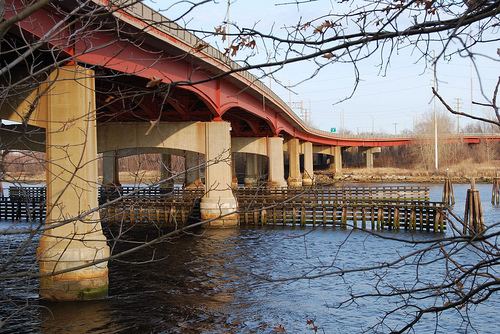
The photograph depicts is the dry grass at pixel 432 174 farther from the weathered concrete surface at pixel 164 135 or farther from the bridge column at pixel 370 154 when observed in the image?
the weathered concrete surface at pixel 164 135

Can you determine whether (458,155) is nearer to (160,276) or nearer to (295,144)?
(295,144)

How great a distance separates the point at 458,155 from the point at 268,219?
79.2 m

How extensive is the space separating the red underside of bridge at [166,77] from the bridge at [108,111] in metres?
0.07

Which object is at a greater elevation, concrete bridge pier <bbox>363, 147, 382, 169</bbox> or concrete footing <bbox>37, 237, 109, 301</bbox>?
concrete bridge pier <bbox>363, 147, 382, 169</bbox>

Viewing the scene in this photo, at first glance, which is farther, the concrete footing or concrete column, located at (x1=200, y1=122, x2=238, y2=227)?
concrete column, located at (x1=200, y1=122, x2=238, y2=227)

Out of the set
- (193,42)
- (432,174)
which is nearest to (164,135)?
(193,42)

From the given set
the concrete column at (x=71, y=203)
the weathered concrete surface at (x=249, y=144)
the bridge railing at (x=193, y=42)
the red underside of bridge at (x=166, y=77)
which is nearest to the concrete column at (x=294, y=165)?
the bridge railing at (x=193, y=42)

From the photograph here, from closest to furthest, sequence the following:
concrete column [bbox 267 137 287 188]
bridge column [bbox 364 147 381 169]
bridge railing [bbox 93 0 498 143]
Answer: bridge railing [bbox 93 0 498 143] < concrete column [bbox 267 137 287 188] < bridge column [bbox 364 147 381 169]

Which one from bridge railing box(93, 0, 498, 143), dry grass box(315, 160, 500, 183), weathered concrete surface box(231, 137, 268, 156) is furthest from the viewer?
dry grass box(315, 160, 500, 183)

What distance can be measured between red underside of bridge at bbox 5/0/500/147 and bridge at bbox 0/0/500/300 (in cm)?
7

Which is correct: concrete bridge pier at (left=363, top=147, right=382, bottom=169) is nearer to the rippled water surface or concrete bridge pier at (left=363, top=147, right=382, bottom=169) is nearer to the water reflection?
the rippled water surface

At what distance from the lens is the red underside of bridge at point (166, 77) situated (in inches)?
214

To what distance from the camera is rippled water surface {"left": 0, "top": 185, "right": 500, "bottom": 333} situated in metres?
13.1

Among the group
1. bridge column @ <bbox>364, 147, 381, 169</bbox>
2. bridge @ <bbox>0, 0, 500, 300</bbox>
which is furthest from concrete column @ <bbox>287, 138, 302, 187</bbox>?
bridge column @ <bbox>364, 147, 381, 169</bbox>
